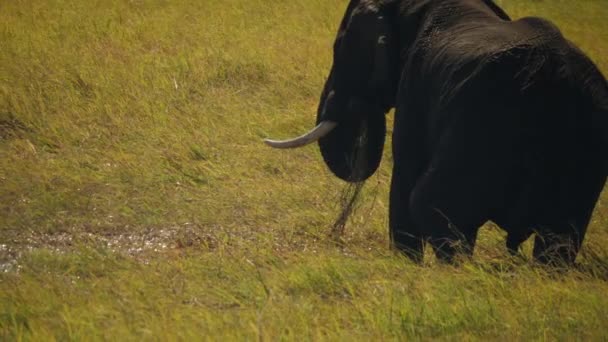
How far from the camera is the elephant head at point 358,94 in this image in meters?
6.82

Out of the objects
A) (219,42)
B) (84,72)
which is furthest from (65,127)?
(219,42)

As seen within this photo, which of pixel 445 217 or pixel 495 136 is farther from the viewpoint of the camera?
pixel 445 217

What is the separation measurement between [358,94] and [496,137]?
1.63 metres

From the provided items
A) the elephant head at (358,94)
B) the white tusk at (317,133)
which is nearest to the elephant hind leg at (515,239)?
the elephant head at (358,94)

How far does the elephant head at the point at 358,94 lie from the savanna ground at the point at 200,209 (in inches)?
16.1

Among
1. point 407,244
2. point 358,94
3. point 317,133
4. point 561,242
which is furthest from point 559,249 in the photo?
point 317,133

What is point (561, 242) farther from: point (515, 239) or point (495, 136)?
point (495, 136)

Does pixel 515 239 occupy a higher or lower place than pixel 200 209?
higher

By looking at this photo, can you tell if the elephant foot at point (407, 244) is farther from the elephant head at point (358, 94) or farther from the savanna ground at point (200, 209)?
the elephant head at point (358, 94)

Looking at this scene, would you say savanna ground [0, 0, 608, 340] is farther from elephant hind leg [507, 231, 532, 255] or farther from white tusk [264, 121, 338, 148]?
white tusk [264, 121, 338, 148]

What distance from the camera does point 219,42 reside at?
1217 cm

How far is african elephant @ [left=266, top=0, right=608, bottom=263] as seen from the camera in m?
5.51

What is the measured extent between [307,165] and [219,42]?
3.84 m

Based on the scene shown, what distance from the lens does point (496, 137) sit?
556 cm
